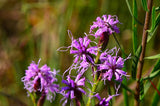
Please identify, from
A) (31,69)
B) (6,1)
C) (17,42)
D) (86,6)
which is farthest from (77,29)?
(31,69)

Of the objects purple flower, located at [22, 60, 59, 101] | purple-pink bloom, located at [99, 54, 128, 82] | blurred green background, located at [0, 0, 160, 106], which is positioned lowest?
purple-pink bloom, located at [99, 54, 128, 82]

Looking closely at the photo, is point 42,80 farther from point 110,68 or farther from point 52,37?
point 52,37

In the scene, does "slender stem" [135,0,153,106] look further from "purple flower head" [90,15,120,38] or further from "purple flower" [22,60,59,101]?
"purple flower" [22,60,59,101]

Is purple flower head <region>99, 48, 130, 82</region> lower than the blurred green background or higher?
lower

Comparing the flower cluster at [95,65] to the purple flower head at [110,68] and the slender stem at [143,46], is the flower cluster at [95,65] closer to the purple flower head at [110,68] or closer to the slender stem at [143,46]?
the purple flower head at [110,68]

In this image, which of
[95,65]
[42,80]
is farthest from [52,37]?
[95,65]

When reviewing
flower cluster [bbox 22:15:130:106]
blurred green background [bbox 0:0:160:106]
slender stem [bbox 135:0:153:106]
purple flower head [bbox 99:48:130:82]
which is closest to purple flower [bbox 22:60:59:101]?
flower cluster [bbox 22:15:130:106]

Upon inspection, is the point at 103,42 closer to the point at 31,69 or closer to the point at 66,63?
the point at 31,69

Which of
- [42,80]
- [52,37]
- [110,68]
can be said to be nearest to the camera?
[110,68]
